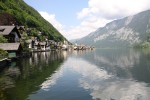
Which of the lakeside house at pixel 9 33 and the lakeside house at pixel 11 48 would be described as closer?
the lakeside house at pixel 11 48

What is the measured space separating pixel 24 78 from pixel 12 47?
43.8 meters

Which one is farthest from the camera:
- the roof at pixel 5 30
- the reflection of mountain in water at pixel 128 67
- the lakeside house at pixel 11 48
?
the roof at pixel 5 30

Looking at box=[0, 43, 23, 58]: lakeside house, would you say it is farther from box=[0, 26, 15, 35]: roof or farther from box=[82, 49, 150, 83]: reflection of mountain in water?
box=[82, 49, 150, 83]: reflection of mountain in water

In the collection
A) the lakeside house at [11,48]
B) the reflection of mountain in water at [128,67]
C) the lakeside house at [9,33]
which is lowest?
the reflection of mountain in water at [128,67]

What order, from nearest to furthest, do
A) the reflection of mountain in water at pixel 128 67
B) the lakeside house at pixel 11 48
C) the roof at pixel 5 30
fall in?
the reflection of mountain in water at pixel 128 67, the lakeside house at pixel 11 48, the roof at pixel 5 30

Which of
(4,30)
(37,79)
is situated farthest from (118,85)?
(4,30)

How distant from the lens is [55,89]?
4106 cm

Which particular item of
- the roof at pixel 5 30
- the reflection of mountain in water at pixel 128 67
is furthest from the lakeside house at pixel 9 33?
the reflection of mountain in water at pixel 128 67

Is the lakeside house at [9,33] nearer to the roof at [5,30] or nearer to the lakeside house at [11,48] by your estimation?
the roof at [5,30]

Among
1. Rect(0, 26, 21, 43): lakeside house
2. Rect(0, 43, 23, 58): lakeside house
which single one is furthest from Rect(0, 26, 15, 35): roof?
Rect(0, 43, 23, 58): lakeside house

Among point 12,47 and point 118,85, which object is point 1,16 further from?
point 118,85

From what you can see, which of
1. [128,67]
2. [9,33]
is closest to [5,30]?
[9,33]

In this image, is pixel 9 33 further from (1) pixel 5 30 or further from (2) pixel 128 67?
(2) pixel 128 67

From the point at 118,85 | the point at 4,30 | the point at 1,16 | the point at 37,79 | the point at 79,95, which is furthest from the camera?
the point at 1,16
